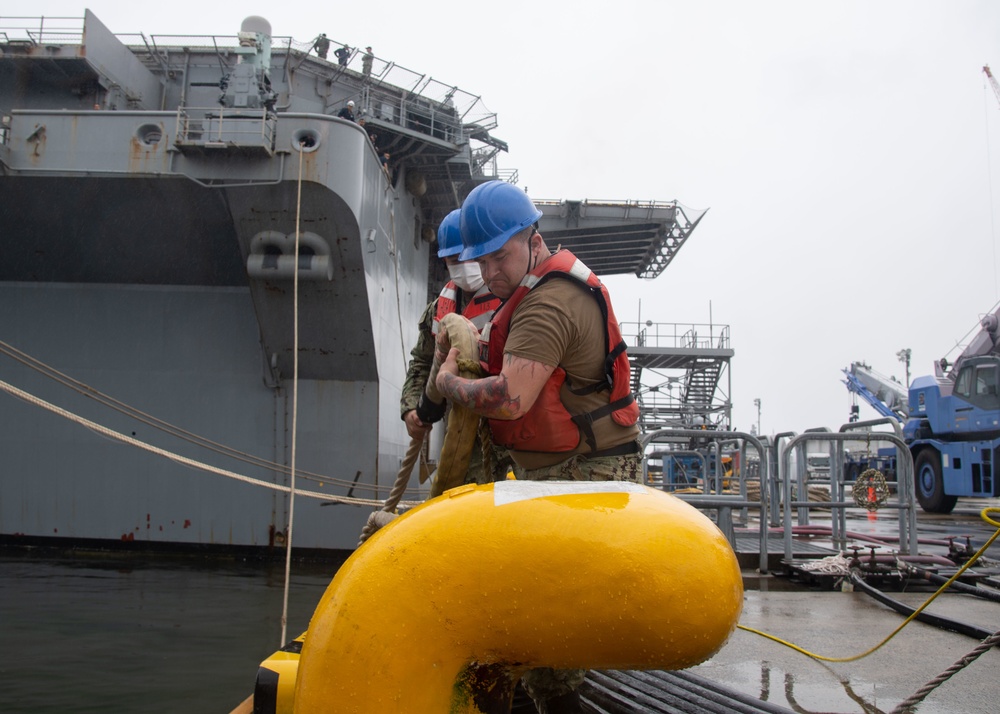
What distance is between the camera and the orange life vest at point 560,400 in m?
2.09

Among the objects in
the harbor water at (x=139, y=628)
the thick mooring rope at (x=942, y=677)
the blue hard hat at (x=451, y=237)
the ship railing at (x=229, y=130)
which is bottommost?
the harbor water at (x=139, y=628)

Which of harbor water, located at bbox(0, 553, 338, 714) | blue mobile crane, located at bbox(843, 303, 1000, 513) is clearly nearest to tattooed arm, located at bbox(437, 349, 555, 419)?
harbor water, located at bbox(0, 553, 338, 714)

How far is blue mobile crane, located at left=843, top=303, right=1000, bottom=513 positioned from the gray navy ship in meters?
10.3

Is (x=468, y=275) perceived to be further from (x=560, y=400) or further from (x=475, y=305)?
(x=560, y=400)

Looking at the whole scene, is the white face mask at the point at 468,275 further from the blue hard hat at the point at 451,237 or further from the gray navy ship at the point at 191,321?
the gray navy ship at the point at 191,321

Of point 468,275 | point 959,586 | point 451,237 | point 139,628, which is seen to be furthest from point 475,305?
point 139,628

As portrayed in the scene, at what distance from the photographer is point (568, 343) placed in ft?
6.55

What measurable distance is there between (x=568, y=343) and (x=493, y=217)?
432 millimetres

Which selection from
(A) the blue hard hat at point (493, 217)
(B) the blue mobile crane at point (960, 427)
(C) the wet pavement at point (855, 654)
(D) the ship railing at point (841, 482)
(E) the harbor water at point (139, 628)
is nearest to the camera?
(A) the blue hard hat at point (493, 217)

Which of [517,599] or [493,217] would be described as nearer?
[517,599]

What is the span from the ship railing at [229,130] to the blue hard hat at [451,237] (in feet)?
14.5

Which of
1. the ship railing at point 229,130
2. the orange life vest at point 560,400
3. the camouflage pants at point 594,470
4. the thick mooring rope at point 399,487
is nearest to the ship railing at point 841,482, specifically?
the camouflage pants at point 594,470

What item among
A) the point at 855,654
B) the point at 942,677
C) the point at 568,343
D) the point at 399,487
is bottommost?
the point at 855,654

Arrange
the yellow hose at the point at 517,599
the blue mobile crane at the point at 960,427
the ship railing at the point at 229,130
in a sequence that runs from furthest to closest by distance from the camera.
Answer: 1. the blue mobile crane at the point at 960,427
2. the ship railing at the point at 229,130
3. the yellow hose at the point at 517,599
